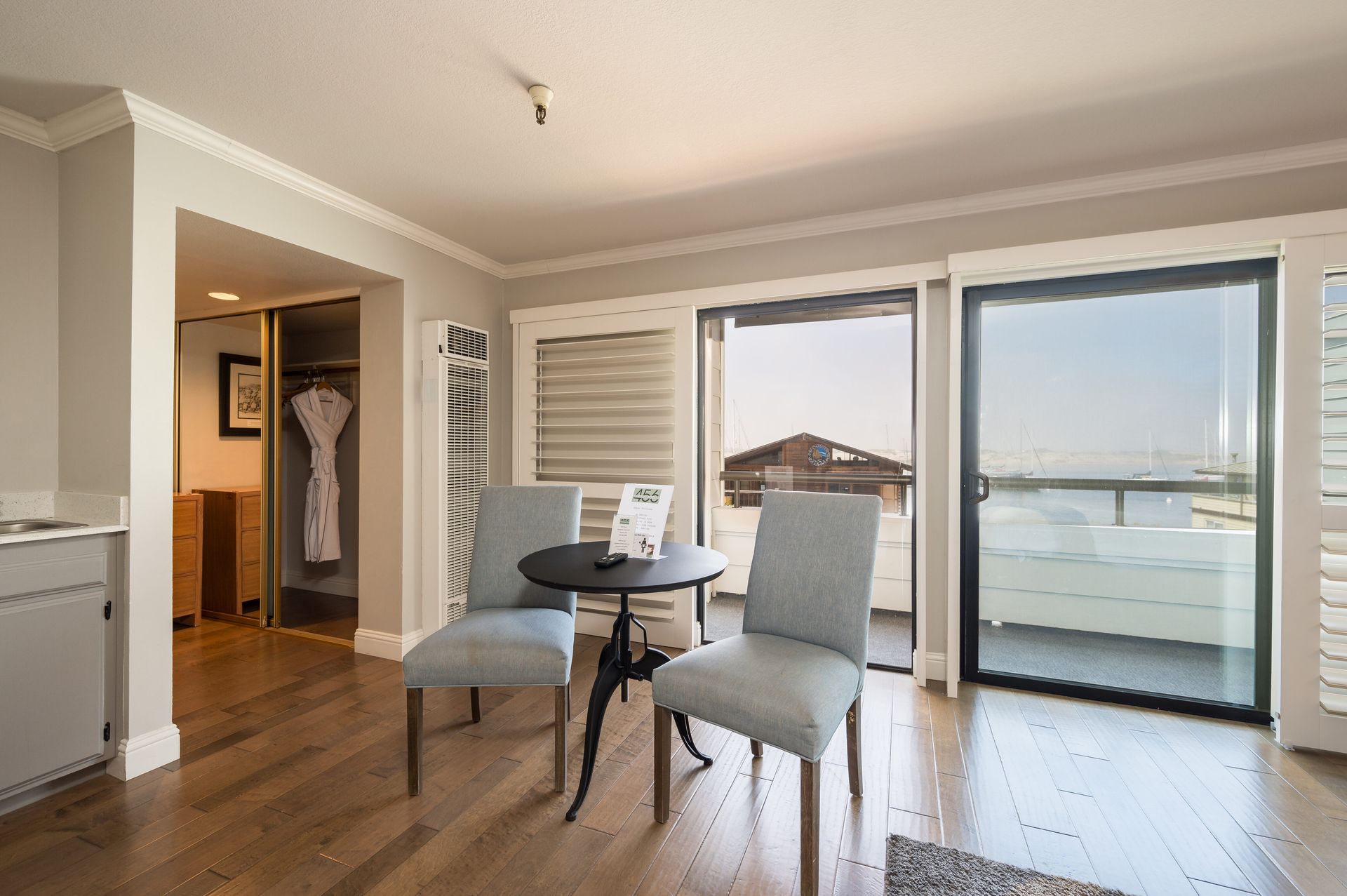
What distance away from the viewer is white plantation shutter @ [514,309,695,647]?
11.8 ft

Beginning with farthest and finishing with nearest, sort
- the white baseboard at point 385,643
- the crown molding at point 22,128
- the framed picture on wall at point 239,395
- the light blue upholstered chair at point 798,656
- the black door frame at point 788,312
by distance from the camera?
the framed picture on wall at point 239,395
the white baseboard at point 385,643
the black door frame at point 788,312
the crown molding at point 22,128
the light blue upholstered chair at point 798,656

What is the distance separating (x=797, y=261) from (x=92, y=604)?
11.7 ft

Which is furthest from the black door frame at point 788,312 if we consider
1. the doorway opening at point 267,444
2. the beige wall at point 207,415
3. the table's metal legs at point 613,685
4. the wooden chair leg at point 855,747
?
the beige wall at point 207,415

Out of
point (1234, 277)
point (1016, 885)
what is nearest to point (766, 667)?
point (1016, 885)

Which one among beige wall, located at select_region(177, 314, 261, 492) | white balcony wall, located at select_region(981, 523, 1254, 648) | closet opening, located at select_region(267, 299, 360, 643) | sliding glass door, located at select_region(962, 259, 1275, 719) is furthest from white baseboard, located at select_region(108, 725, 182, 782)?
white balcony wall, located at select_region(981, 523, 1254, 648)

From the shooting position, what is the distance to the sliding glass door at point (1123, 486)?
270 centimetres

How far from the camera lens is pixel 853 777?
205cm

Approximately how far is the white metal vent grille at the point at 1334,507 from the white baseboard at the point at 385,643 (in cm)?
422

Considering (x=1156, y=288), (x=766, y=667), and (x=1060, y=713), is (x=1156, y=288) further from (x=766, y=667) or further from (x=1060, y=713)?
(x=766, y=667)

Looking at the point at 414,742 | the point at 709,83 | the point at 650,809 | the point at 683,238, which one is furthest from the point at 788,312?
the point at 414,742

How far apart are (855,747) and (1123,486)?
1963 mm

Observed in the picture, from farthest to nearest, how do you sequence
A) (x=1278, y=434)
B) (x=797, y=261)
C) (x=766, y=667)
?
(x=797, y=261) → (x=1278, y=434) → (x=766, y=667)

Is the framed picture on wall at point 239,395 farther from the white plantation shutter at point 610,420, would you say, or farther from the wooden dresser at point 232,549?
the white plantation shutter at point 610,420

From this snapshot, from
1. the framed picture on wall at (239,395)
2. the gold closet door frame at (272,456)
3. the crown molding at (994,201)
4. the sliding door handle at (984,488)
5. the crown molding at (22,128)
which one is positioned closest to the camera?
the crown molding at (22,128)
